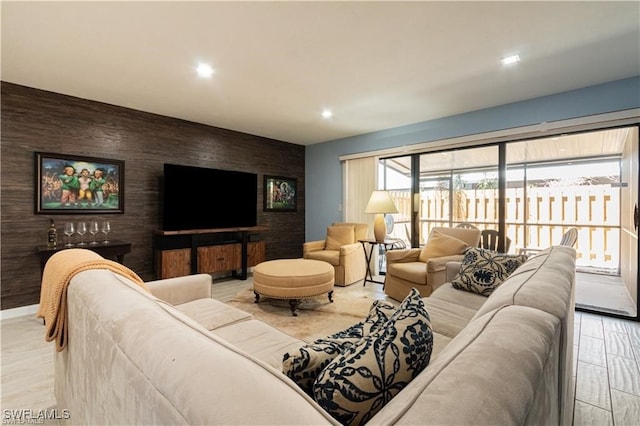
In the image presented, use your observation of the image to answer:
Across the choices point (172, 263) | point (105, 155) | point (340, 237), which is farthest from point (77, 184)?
point (340, 237)

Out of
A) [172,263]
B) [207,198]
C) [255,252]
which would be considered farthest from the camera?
[255,252]

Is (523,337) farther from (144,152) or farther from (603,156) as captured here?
(603,156)

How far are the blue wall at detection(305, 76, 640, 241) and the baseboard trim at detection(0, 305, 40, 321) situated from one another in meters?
4.22

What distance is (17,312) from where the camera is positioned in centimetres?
314

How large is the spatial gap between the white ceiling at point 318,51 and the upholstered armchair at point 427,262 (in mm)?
1686

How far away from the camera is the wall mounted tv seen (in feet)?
13.3

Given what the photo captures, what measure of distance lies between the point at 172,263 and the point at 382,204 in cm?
308

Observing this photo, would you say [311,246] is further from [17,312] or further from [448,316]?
[17,312]

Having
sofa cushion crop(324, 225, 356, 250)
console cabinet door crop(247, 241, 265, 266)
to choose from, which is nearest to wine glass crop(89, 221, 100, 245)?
console cabinet door crop(247, 241, 265, 266)

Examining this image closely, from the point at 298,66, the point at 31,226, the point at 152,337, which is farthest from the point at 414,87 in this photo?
the point at 31,226

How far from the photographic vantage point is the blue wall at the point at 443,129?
306 centimetres

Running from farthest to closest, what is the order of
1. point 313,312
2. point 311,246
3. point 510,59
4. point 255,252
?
1. point 255,252
2. point 311,246
3. point 313,312
4. point 510,59

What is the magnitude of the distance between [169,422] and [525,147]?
4896 mm

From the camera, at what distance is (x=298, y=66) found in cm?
271
